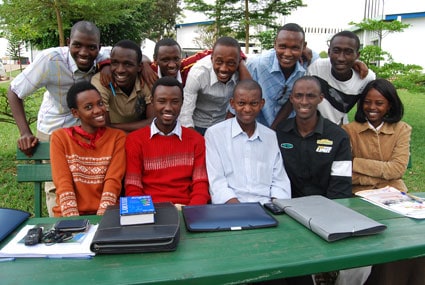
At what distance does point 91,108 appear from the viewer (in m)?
2.72

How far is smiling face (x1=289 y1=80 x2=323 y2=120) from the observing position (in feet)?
9.89

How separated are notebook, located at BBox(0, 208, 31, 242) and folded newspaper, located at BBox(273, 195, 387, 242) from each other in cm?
146

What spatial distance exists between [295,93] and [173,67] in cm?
110

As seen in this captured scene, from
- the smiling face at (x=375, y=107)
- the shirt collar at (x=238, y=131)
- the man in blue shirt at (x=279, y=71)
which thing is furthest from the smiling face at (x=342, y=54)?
the shirt collar at (x=238, y=131)

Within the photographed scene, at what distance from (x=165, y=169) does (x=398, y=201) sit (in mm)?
1604

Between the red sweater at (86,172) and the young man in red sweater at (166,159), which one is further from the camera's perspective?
the young man in red sweater at (166,159)

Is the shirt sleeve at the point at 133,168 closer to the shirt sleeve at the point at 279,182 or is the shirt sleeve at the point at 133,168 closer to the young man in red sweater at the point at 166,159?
the young man in red sweater at the point at 166,159

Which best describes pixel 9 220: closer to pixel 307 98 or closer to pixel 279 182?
pixel 279 182

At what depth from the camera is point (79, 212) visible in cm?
267

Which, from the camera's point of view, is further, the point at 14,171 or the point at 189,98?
the point at 14,171

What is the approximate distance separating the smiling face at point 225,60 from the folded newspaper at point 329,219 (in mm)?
1357

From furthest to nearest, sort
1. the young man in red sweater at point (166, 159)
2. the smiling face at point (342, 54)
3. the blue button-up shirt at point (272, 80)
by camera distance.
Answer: the blue button-up shirt at point (272, 80) → the smiling face at point (342, 54) → the young man in red sweater at point (166, 159)

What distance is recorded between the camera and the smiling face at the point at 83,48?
3090mm

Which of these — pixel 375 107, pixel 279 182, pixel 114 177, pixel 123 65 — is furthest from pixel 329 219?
pixel 123 65
